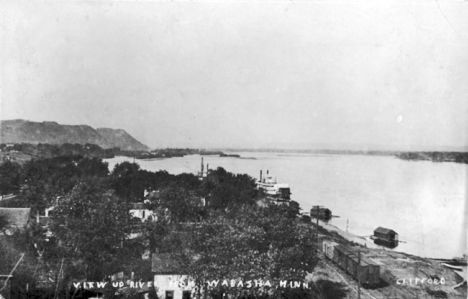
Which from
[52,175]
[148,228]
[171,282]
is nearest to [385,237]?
[171,282]

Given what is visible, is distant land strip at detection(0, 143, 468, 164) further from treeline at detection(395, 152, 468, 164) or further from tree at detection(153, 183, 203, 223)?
tree at detection(153, 183, 203, 223)

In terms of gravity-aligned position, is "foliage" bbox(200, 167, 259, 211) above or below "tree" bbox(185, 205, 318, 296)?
above

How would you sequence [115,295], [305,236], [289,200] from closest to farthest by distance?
[115,295] → [305,236] → [289,200]

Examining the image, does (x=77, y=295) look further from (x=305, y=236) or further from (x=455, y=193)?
(x=455, y=193)

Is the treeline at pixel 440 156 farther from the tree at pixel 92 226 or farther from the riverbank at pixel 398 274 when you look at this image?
the tree at pixel 92 226

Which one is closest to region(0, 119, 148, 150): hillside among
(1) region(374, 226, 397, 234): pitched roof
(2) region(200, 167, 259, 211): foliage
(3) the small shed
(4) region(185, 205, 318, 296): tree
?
(2) region(200, 167, 259, 211): foliage

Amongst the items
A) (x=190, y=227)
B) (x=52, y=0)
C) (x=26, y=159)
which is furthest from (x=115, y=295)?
(x=52, y=0)

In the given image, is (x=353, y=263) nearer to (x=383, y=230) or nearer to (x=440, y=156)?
(x=383, y=230)
